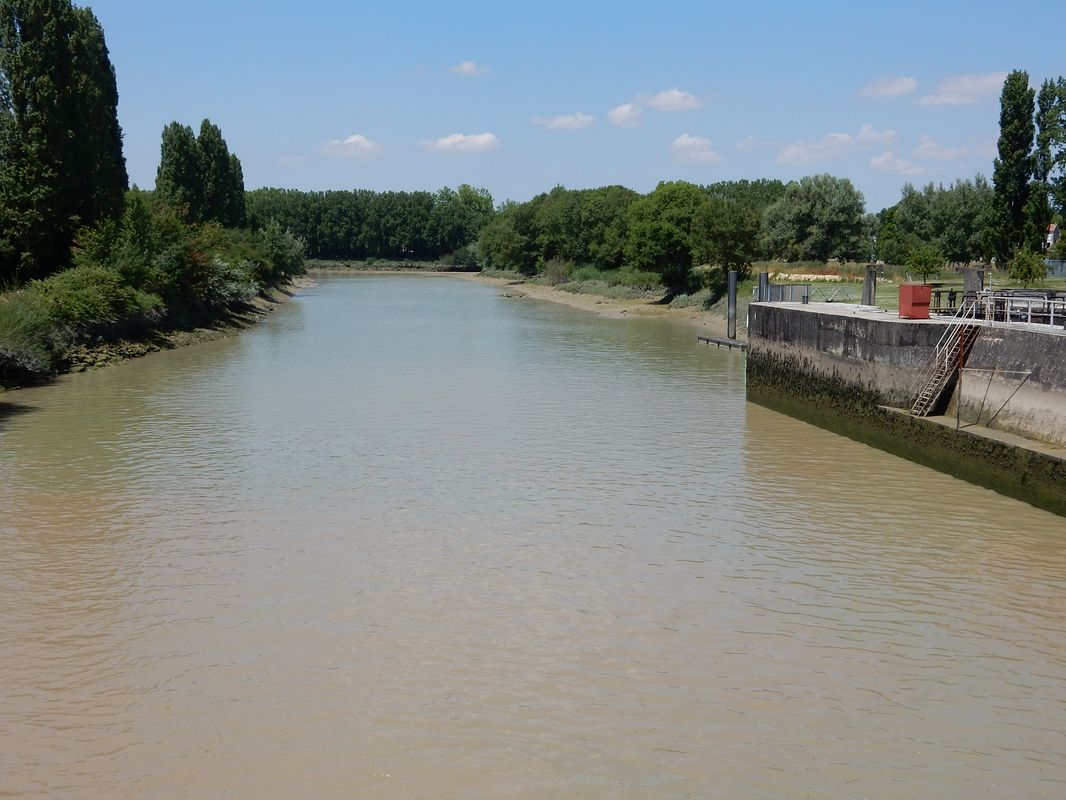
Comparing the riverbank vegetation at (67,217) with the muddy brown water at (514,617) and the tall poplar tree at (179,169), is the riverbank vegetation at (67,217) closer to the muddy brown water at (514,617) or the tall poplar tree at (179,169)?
the muddy brown water at (514,617)

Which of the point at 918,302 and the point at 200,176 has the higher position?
the point at 200,176

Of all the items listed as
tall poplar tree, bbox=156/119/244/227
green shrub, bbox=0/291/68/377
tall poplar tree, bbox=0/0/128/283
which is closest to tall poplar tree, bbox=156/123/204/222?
tall poplar tree, bbox=156/119/244/227

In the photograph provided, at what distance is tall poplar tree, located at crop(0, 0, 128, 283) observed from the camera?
3925cm

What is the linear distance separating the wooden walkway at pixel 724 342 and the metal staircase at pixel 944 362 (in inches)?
848

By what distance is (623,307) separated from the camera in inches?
2800

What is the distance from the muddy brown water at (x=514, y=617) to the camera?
9.02 metres

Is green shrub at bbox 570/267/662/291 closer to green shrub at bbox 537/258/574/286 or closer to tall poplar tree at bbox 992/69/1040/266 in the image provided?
green shrub at bbox 537/258/574/286

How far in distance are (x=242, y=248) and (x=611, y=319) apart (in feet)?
87.8

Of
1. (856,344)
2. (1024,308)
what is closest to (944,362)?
(1024,308)

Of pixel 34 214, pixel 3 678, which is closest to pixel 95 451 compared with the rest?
pixel 3 678

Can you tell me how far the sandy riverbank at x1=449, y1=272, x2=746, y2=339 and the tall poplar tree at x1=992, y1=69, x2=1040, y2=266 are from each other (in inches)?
664

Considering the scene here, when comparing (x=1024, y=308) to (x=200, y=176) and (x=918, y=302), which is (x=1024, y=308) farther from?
(x=200, y=176)

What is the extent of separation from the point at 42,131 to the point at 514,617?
3539 centimetres

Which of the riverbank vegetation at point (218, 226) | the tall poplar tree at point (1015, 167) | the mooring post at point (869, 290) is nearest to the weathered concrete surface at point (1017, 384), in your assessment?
the mooring post at point (869, 290)
